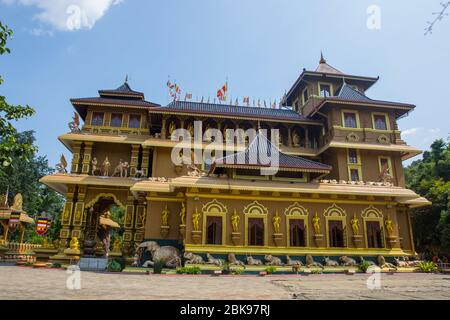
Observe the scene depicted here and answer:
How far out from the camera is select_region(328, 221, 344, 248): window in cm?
1783

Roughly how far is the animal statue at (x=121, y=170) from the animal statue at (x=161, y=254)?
280 inches

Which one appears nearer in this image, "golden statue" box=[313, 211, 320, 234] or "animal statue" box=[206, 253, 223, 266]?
"animal statue" box=[206, 253, 223, 266]

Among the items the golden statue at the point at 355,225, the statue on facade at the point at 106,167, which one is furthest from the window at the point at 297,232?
the statue on facade at the point at 106,167

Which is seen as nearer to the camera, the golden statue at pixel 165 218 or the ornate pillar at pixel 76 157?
the golden statue at pixel 165 218

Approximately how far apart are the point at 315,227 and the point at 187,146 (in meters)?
11.0

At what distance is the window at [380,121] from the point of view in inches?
971

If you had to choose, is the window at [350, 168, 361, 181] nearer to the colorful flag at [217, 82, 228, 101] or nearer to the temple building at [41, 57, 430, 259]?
the temple building at [41, 57, 430, 259]

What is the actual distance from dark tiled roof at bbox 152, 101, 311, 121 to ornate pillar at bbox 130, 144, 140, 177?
11.2 feet

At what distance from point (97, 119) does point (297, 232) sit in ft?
57.5

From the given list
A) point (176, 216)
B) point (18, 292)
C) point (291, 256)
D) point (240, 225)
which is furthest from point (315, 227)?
point (18, 292)

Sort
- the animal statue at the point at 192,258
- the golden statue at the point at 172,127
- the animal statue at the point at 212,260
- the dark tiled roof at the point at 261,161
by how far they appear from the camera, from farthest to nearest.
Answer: the golden statue at the point at 172,127 < the dark tiled roof at the point at 261,161 < the animal statue at the point at 212,260 < the animal statue at the point at 192,258

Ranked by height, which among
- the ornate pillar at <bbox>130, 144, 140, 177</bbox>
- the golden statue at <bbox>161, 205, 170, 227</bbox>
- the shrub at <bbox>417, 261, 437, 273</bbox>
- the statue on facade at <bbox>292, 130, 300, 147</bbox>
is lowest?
the shrub at <bbox>417, 261, 437, 273</bbox>

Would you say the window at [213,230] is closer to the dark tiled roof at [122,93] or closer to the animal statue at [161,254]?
the animal statue at [161,254]

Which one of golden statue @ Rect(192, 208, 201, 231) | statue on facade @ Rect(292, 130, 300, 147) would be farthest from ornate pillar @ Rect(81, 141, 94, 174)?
statue on facade @ Rect(292, 130, 300, 147)
